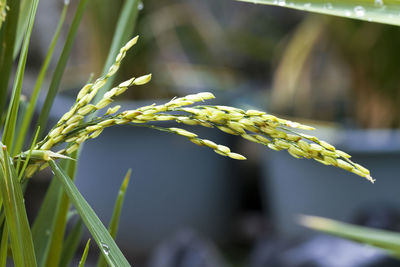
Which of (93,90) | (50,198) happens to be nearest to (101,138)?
(50,198)

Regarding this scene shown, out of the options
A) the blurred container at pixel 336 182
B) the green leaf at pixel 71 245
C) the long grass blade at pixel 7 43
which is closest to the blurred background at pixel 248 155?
the blurred container at pixel 336 182

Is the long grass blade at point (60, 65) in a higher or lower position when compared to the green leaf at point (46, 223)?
higher

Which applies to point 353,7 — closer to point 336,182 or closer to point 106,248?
point 106,248

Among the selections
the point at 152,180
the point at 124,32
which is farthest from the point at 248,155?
the point at 124,32

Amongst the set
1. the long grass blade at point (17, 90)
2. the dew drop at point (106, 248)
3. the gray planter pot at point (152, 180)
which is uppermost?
the long grass blade at point (17, 90)

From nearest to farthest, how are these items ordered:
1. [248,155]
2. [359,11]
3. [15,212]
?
[15,212] < [359,11] < [248,155]

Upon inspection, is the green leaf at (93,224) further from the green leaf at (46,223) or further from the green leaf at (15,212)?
the green leaf at (46,223)
